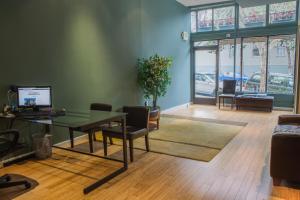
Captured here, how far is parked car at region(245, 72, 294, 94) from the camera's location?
7750 mm

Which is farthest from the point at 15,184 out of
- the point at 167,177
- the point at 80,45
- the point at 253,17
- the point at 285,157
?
the point at 253,17

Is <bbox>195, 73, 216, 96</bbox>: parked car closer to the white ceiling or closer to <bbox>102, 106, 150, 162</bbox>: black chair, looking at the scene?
the white ceiling

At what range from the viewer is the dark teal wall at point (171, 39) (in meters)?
6.65

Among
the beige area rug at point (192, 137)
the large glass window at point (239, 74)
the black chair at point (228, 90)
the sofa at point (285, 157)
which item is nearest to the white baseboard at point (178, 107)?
the beige area rug at point (192, 137)

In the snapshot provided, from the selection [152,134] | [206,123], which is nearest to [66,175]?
[152,134]

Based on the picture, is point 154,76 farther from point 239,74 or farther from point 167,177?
point 239,74

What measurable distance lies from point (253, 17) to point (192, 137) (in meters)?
5.16

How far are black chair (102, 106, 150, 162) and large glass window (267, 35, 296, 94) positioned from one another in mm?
5634

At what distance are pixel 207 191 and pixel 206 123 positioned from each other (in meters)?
3.50

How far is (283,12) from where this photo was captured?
298 inches

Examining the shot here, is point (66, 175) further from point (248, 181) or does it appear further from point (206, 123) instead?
point (206, 123)

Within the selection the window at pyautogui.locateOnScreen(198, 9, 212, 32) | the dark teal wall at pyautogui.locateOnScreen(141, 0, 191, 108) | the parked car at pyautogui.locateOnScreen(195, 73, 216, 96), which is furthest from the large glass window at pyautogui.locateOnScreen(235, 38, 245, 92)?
the dark teal wall at pyautogui.locateOnScreen(141, 0, 191, 108)

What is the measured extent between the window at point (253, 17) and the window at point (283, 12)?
0.23 metres

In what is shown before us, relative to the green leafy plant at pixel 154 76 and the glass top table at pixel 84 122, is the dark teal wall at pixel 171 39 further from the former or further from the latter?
the glass top table at pixel 84 122
